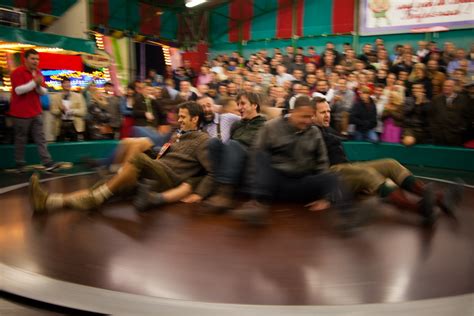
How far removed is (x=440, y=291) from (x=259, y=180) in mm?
1328

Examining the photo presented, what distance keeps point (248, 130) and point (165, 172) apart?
72cm

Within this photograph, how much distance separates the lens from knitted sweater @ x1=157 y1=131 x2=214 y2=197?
3188mm

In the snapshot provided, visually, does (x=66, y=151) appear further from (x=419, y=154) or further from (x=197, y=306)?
(x=197, y=306)

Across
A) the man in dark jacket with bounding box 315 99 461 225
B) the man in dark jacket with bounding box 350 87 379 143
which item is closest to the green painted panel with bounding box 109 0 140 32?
the man in dark jacket with bounding box 350 87 379 143

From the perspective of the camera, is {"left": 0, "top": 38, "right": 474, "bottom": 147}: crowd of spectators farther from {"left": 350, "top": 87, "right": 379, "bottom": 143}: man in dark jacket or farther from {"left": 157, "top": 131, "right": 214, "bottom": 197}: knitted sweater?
{"left": 157, "top": 131, "right": 214, "bottom": 197}: knitted sweater

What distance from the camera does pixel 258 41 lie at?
1180cm

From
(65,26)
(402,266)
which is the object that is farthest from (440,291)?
(65,26)

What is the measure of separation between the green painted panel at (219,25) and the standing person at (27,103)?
806 centimetres

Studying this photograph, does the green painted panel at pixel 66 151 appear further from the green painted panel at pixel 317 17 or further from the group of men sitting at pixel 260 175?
the green painted panel at pixel 317 17

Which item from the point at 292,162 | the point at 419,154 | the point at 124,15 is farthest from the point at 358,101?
the point at 124,15

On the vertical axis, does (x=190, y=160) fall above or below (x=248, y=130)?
below

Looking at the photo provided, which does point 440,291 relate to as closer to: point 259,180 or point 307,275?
point 307,275

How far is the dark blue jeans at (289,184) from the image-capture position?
2.87 m

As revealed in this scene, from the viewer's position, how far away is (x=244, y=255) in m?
2.20
